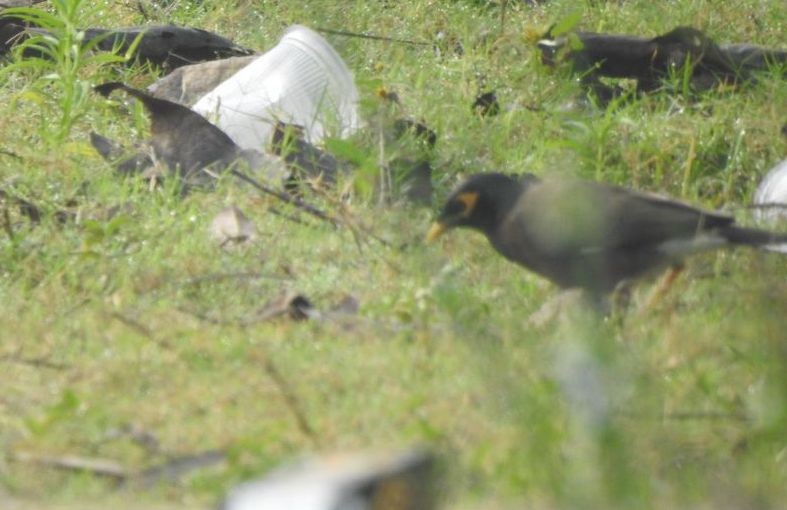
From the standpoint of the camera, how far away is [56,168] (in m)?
6.21

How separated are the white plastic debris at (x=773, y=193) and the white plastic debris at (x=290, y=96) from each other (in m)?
1.67

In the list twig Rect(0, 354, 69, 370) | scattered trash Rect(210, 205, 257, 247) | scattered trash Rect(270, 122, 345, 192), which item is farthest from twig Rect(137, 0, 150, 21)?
twig Rect(0, 354, 69, 370)

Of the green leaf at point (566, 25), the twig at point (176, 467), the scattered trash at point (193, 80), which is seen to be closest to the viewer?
the twig at point (176, 467)

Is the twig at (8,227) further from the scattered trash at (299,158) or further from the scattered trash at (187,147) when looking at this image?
the scattered trash at (299,158)

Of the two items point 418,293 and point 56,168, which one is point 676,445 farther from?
point 56,168

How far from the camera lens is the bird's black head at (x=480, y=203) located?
5.18 metres

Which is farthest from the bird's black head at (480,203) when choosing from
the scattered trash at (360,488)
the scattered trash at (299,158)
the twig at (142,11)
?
the twig at (142,11)

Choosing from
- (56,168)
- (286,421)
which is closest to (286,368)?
(286,421)

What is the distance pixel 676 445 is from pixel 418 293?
1360 millimetres

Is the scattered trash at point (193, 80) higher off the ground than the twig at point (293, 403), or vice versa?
the twig at point (293, 403)

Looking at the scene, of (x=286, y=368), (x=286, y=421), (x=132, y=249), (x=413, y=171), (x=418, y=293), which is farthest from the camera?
(x=413, y=171)

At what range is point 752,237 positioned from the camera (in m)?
4.87

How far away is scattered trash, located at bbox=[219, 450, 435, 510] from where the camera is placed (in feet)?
8.26

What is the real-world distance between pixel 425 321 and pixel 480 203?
33.2 inches
